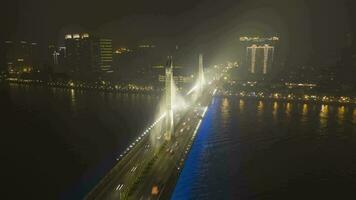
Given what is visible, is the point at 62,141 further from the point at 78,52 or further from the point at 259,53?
the point at 259,53

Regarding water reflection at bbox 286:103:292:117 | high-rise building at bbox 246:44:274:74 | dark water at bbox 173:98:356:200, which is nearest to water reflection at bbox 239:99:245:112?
dark water at bbox 173:98:356:200

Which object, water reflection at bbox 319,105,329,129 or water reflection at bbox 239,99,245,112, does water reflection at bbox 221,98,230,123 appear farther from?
water reflection at bbox 319,105,329,129

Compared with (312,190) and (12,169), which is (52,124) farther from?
(312,190)

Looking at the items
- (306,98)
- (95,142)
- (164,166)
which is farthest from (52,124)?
(306,98)

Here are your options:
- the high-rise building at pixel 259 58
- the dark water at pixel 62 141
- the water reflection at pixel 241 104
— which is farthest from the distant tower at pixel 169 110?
the high-rise building at pixel 259 58

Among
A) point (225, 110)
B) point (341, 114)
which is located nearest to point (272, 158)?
point (225, 110)

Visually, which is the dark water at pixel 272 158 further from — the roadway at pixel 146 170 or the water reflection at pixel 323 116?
the roadway at pixel 146 170
